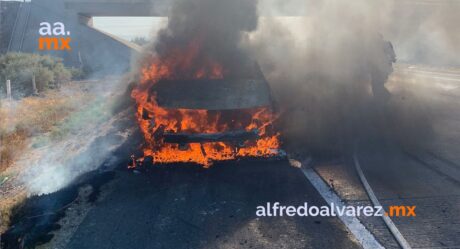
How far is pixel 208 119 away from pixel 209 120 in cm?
3

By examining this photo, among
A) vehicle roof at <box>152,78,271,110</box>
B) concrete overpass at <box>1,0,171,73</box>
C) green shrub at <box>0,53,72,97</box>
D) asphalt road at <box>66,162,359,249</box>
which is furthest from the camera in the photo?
concrete overpass at <box>1,0,171,73</box>

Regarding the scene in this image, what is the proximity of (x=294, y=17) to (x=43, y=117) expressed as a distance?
997 cm

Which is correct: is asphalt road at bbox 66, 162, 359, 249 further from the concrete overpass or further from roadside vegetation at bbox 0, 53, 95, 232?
the concrete overpass

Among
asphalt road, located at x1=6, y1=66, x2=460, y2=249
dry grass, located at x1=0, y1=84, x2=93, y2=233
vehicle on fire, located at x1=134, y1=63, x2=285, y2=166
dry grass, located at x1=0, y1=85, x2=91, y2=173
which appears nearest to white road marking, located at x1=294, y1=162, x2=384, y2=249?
asphalt road, located at x1=6, y1=66, x2=460, y2=249

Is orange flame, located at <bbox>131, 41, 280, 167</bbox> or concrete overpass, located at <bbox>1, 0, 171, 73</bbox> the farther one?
concrete overpass, located at <bbox>1, 0, 171, 73</bbox>

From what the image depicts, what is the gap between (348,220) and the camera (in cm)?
505

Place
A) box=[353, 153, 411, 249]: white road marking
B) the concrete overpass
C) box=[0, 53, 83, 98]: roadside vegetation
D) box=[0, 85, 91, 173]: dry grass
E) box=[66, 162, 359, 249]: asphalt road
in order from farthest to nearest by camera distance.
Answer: the concrete overpass → box=[0, 53, 83, 98]: roadside vegetation → box=[0, 85, 91, 173]: dry grass → box=[66, 162, 359, 249]: asphalt road → box=[353, 153, 411, 249]: white road marking

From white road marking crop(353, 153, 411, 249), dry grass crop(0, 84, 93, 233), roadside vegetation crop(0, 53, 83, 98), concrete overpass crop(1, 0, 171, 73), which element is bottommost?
white road marking crop(353, 153, 411, 249)

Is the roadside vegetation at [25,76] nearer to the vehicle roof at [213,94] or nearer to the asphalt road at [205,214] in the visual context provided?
the vehicle roof at [213,94]

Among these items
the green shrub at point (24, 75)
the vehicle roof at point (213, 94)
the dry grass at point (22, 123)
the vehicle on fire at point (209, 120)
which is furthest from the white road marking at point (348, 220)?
the green shrub at point (24, 75)

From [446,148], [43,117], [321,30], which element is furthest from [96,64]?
[446,148]

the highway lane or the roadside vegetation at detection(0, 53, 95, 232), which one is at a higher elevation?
the roadside vegetation at detection(0, 53, 95, 232)

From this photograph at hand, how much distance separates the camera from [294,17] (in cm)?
1416

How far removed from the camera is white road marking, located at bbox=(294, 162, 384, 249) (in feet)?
14.7
